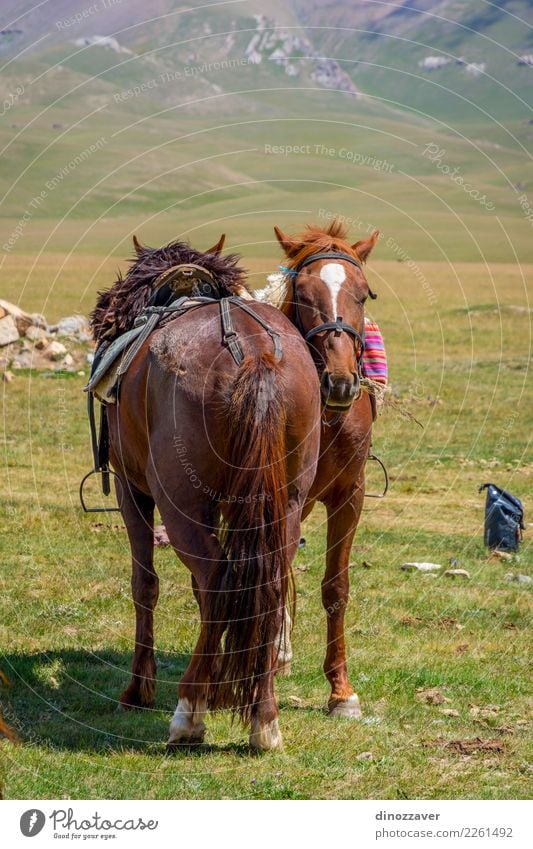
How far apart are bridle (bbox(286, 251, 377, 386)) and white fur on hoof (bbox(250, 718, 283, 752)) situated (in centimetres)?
234

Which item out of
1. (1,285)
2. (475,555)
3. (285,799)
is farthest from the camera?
(1,285)

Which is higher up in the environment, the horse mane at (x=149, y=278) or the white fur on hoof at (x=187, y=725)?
the horse mane at (x=149, y=278)

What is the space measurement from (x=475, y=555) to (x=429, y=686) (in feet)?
15.2

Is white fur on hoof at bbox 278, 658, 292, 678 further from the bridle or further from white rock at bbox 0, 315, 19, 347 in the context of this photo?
white rock at bbox 0, 315, 19, 347

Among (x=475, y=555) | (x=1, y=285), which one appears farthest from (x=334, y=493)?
(x=1, y=285)

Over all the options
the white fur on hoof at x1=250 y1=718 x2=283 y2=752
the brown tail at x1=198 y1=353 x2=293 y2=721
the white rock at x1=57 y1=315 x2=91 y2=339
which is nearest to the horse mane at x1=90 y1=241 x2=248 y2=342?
the brown tail at x1=198 y1=353 x2=293 y2=721

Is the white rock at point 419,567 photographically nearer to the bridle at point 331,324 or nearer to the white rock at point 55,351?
the bridle at point 331,324

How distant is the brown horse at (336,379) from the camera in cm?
656

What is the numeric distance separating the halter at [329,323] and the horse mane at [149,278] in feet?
1.86

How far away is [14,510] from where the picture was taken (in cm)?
1322

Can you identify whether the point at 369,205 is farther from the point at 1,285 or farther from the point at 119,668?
the point at 119,668

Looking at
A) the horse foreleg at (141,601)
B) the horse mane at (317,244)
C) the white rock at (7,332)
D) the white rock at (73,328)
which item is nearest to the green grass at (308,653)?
the horse foreleg at (141,601)

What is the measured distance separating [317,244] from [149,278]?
1344 mm

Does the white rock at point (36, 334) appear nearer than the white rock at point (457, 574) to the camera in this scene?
No
